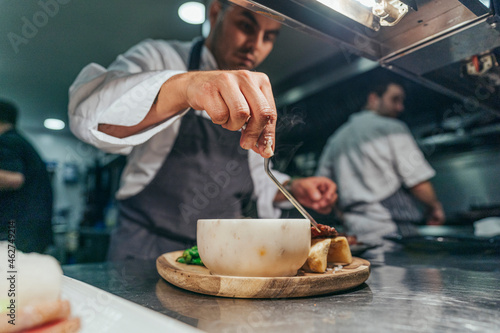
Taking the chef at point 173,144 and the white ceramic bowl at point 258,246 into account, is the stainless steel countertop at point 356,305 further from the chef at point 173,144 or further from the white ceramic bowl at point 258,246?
the chef at point 173,144

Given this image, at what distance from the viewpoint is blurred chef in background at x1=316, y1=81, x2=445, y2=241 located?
2.17 meters

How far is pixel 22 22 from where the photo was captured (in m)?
1.73

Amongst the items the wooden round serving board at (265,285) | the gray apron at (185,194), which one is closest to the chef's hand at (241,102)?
the wooden round serving board at (265,285)

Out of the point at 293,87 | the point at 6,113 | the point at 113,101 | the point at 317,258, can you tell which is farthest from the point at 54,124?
the point at 317,258

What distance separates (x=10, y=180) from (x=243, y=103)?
99cm

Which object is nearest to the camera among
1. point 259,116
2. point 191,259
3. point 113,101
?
point 259,116

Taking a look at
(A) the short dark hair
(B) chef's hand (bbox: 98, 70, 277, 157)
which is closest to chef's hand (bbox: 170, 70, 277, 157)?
(B) chef's hand (bbox: 98, 70, 277, 157)

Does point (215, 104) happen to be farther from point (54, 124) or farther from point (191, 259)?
point (54, 124)

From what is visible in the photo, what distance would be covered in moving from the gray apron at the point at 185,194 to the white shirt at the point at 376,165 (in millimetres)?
1199

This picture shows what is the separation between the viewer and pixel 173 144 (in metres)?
1.22

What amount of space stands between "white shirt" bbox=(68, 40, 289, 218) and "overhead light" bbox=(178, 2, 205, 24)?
47.8 inches

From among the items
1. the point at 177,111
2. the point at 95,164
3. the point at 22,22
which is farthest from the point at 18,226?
the point at 95,164

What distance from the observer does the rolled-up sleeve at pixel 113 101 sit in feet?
2.44

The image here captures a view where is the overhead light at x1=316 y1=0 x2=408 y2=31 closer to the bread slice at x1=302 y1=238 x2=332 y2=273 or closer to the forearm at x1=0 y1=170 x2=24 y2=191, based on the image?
the bread slice at x1=302 y1=238 x2=332 y2=273
